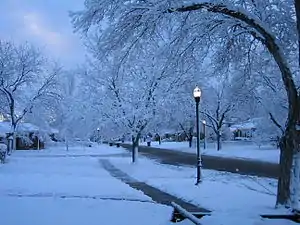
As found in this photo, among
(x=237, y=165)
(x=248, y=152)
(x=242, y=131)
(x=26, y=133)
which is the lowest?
(x=237, y=165)

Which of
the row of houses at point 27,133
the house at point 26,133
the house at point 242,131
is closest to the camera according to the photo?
the house at point 26,133

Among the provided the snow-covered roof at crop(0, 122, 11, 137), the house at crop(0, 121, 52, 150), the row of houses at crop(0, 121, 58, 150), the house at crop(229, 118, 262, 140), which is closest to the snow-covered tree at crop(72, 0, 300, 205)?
the house at crop(0, 121, 52, 150)

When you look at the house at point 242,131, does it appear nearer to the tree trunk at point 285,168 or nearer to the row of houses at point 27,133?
the row of houses at point 27,133

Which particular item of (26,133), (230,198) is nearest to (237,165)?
(230,198)

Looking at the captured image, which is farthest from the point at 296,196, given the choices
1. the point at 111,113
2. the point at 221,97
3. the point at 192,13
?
the point at 221,97

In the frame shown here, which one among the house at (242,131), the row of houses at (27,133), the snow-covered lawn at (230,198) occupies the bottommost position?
the snow-covered lawn at (230,198)

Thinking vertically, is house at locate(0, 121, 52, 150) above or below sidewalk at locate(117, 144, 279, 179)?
above

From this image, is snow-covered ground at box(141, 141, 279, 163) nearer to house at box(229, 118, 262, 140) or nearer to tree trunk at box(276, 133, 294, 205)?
house at box(229, 118, 262, 140)

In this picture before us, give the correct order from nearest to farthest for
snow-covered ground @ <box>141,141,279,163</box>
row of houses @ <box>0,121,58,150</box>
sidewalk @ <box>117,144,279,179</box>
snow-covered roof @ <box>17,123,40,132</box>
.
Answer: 1. sidewalk @ <box>117,144,279,179</box>
2. snow-covered ground @ <box>141,141,279,163</box>
3. row of houses @ <box>0,121,58,150</box>
4. snow-covered roof @ <box>17,123,40,132</box>

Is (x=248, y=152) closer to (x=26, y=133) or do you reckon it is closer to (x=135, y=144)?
(x=135, y=144)

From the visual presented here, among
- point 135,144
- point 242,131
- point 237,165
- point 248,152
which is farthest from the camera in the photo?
point 242,131

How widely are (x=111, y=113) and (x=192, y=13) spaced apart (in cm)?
2073

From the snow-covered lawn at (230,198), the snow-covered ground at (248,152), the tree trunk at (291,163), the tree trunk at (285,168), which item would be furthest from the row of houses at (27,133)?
the tree trunk at (291,163)

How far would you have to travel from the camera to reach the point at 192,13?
12.2 metres
